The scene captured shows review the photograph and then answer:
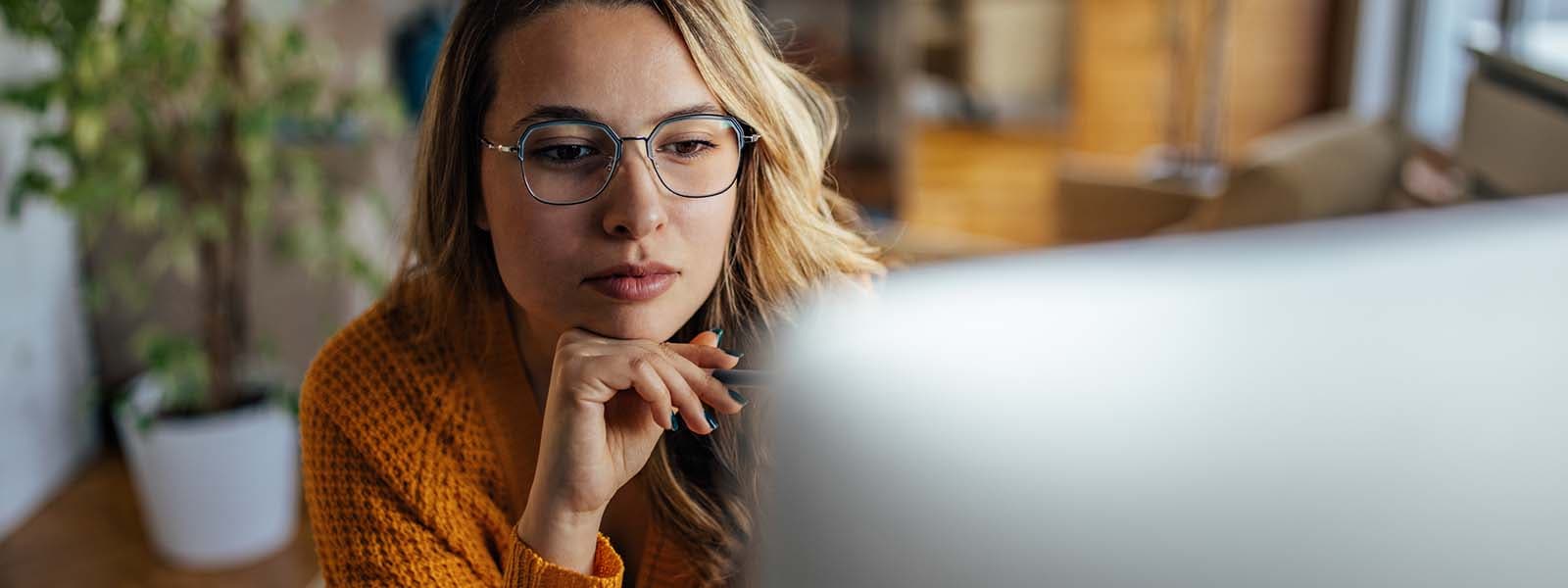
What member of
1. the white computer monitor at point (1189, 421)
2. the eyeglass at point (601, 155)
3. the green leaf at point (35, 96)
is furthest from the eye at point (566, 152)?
the green leaf at point (35, 96)

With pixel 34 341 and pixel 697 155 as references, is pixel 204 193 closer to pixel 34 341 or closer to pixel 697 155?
pixel 34 341

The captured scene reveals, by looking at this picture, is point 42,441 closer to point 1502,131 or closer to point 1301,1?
point 1502,131

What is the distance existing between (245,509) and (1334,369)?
2025 millimetres

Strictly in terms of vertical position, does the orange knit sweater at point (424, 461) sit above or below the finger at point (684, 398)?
below

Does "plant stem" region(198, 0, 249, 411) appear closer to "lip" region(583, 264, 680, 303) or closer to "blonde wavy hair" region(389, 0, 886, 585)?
"blonde wavy hair" region(389, 0, 886, 585)

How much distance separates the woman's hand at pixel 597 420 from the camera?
404mm

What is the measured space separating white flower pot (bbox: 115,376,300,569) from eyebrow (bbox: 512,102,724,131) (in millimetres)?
1627

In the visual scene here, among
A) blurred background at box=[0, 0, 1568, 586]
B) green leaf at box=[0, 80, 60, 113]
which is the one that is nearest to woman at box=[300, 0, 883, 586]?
blurred background at box=[0, 0, 1568, 586]

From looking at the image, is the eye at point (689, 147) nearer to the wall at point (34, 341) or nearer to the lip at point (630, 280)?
the lip at point (630, 280)

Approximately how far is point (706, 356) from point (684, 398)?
15mm

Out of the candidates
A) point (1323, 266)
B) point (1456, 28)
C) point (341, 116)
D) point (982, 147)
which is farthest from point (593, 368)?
point (982, 147)

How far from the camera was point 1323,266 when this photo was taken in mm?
321

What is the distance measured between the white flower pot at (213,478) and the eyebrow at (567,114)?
163 cm

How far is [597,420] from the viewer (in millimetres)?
→ 422
